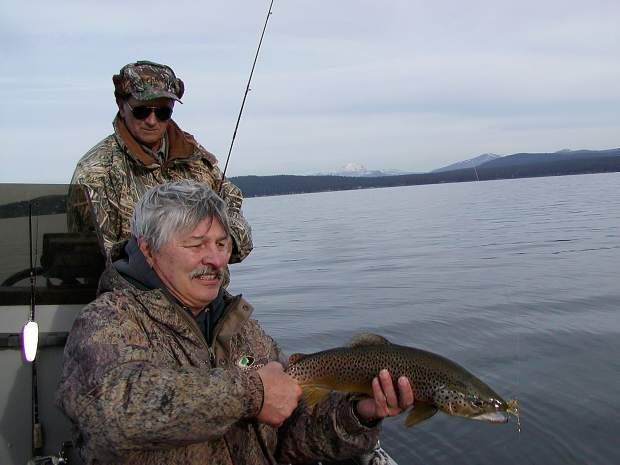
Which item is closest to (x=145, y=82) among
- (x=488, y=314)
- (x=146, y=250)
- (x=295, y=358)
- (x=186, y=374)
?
(x=146, y=250)

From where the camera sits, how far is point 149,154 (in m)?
4.85

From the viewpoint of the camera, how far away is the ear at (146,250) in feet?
10.4

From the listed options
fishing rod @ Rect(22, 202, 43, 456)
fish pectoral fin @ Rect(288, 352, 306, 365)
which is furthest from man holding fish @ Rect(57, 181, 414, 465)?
fishing rod @ Rect(22, 202, 43, 456)

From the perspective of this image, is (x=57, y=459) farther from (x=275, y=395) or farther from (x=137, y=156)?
(x=137, y=156)

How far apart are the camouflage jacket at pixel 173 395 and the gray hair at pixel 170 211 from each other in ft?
0.90

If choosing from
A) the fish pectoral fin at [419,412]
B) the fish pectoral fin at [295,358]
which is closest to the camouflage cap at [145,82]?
the fish pectoral fin at [295,358]

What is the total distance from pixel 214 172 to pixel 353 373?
7.93 ft

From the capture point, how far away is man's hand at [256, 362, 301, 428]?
272cm

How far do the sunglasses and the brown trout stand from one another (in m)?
2.26

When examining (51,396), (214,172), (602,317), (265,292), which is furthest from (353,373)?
(265,292)

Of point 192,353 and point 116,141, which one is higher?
point 116,141

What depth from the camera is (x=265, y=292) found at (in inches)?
752

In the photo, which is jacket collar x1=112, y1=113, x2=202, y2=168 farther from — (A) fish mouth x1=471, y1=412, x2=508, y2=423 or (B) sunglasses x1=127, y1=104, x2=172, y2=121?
(A) fish mouth x1=471, y1=412, x2=508, y2=423

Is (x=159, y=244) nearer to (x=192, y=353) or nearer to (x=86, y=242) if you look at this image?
(x=192, y=353)
